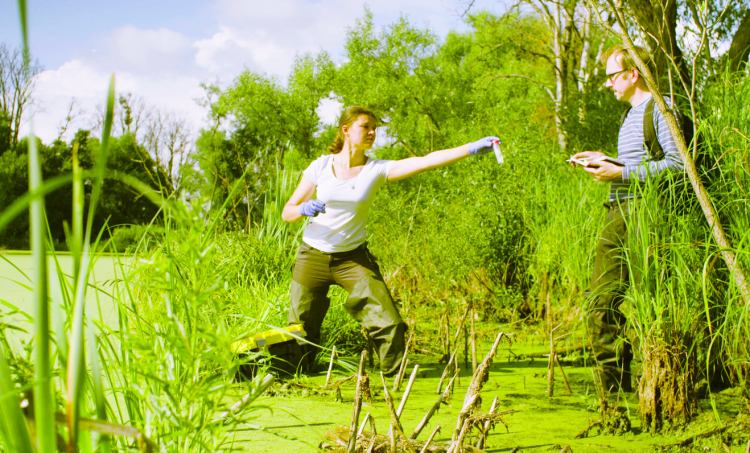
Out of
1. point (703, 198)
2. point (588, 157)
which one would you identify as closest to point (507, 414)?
point (703, 198)

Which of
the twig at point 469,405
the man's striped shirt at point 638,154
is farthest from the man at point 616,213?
the twig at point 469,405

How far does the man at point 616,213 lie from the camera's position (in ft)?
11.1

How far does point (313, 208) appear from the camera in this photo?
13.5 ft

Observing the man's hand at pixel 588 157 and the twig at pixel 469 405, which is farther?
the man's hand at pixel 588 157

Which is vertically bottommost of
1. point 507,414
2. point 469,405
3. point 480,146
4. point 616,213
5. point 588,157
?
point 507,414

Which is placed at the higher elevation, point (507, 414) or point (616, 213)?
point (616, 213)

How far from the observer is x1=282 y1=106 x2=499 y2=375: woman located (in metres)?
4.18

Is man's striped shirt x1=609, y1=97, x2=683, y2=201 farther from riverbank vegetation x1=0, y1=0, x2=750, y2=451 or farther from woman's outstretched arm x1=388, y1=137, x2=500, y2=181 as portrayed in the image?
woman's outstretched arm x1=388, y1=137, x2=500, y2=181

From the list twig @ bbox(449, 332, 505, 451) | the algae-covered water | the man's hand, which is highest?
the man's hand

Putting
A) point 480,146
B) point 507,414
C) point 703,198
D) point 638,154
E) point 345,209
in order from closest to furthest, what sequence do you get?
1. point 703,198
2. point 507,414
3. point 638,154
4. point 480,146
5. point 345,209

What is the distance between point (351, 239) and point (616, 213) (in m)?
1.53

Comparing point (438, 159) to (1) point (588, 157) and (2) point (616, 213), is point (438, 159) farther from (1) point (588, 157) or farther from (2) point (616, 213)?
(2) point (616, 213)

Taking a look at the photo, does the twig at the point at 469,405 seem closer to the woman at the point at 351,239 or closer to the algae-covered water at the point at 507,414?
the algae-covered water at the point at 507,414

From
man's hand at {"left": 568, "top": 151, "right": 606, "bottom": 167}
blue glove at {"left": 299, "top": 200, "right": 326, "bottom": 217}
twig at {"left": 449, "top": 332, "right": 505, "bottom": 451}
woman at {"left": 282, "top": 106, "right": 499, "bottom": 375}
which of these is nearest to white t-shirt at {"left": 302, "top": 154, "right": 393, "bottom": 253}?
woman at {"left": 282, "top": 106, "right": 499, "bottom": 375}
